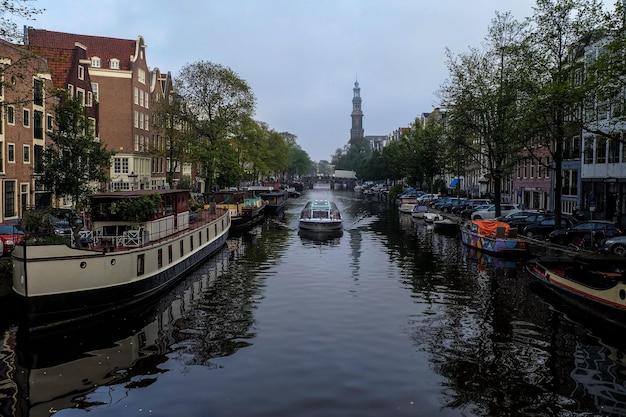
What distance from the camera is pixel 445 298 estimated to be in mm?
27094

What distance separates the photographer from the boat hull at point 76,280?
20.7 m

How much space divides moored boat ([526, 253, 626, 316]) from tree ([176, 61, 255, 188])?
156ft

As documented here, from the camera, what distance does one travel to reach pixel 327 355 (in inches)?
722

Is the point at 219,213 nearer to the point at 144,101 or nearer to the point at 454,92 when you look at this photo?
the point at 454,92

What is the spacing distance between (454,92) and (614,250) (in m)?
23.9

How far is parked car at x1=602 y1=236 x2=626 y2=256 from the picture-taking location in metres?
31.3

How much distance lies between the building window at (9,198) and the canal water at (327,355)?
2165 cm

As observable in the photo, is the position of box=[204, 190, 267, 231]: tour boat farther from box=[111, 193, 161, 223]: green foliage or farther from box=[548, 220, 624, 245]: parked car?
box=[548, 220, 624, 245]: parked car

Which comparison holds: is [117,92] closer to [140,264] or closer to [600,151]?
[140,264]

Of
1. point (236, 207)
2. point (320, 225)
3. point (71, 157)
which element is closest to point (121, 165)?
point (236, 207)

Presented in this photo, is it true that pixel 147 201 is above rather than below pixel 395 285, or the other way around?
above

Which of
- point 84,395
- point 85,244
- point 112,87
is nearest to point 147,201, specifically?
point 85,244

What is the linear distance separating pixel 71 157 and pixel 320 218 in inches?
1035

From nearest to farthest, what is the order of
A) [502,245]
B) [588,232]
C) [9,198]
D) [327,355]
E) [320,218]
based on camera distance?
[327,355]
[588,232]
[502,245]
[9,198]
[320,218]
